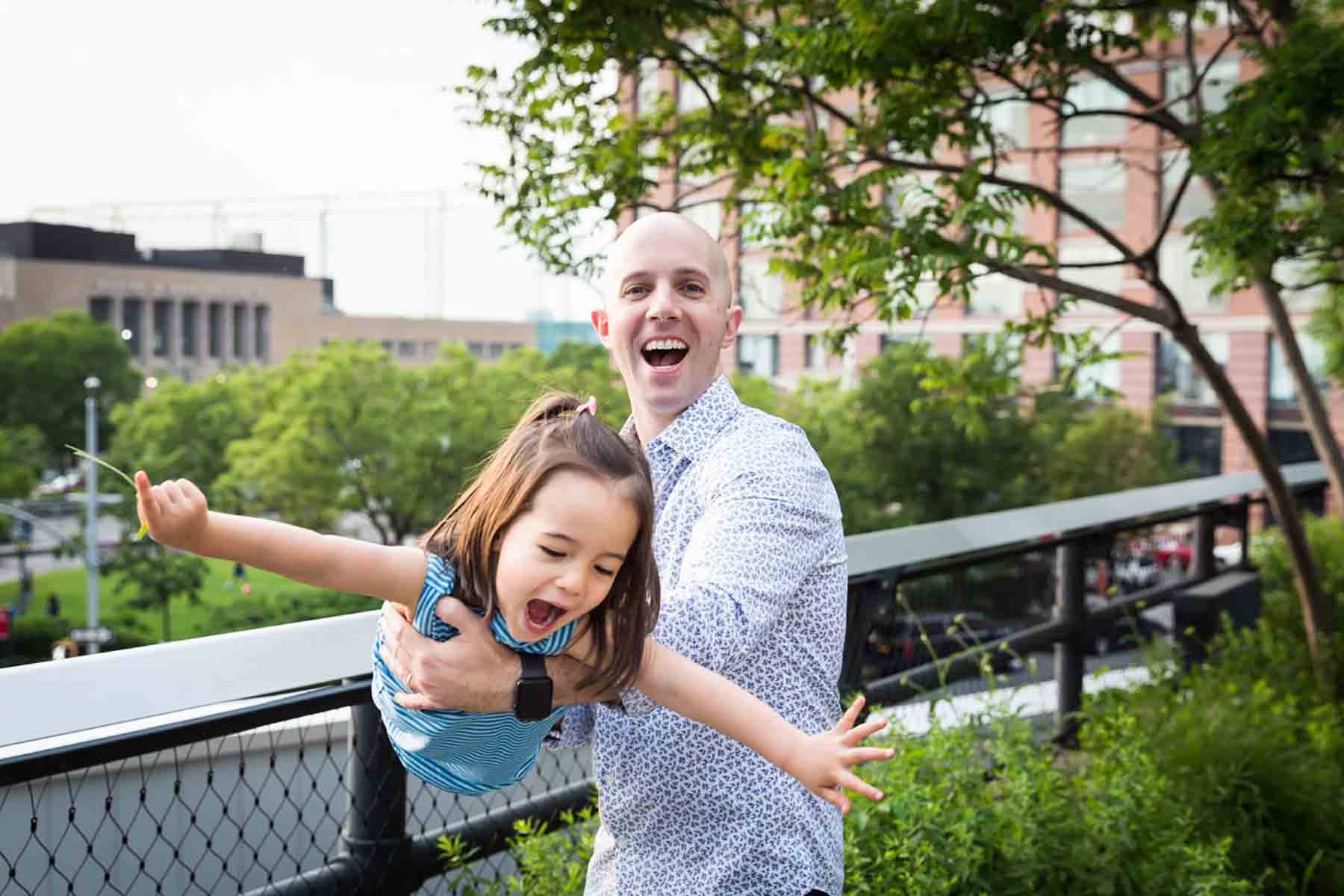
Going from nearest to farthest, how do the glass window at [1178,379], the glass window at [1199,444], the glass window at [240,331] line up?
1. the glass window at [1178,379]
2. the glass window at [1199,444]
3. the glass window at [240,331]

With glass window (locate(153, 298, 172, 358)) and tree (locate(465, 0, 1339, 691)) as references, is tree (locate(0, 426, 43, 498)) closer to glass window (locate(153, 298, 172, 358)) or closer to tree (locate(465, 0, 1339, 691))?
glass window (locate(153, 298, 172, 358))

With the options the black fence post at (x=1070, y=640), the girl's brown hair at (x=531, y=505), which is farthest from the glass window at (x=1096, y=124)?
the girl's brown hair at (x=531, y=505)

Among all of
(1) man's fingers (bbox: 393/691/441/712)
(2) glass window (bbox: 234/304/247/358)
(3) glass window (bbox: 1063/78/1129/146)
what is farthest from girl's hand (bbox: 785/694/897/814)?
(2) glass window (bbox: 234/304/247/358)

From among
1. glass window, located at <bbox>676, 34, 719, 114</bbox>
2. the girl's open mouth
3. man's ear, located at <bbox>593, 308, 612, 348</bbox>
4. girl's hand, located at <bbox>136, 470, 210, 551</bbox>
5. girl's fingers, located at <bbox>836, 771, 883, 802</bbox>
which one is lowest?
girl's fingers, located at <bbox>836, 771, 883, 802</bbox>

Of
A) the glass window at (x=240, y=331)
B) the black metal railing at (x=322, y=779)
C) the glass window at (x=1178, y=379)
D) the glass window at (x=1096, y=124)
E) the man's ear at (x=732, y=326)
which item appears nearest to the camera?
the man's ear at (x=732, y=326)

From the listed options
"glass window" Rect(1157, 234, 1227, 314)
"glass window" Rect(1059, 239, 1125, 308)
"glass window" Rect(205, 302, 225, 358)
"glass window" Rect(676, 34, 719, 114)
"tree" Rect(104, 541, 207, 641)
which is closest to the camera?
"glass window" Rect(676, 34, 719, 114)

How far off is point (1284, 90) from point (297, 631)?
376 cm

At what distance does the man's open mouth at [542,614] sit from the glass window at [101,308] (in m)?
67.3

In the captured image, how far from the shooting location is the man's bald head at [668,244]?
156cm

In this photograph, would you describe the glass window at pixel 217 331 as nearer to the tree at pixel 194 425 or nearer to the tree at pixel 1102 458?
the tree at pixel 194 425

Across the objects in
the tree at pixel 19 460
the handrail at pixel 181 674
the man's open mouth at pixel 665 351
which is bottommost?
the tree at pixel 19 460

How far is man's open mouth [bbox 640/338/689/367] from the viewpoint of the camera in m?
1.56

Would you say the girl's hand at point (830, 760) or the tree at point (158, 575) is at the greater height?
the girl's hand at point (830, 760)

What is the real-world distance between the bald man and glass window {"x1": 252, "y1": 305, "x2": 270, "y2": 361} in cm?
7553
